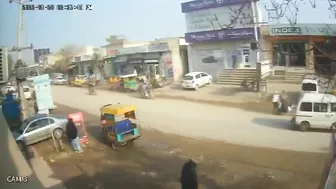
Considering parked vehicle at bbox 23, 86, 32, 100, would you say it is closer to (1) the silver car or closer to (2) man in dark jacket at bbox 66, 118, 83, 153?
(1) the silver car

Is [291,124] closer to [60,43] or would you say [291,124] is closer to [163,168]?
[163,168]

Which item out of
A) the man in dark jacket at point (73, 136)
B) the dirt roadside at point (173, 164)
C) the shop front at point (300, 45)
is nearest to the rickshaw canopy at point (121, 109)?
the dirt roadside at point (173, 164)

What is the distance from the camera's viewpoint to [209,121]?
6.52 ft

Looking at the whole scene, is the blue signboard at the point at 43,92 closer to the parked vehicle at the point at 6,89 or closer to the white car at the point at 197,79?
the parked vehicle at the point at 6,89

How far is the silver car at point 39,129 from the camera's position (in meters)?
2.13

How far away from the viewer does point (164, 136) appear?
6.70 feet

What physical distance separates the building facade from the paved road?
272 millimetres

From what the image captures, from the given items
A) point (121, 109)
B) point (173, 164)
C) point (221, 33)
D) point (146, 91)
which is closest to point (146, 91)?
point (146, 91)

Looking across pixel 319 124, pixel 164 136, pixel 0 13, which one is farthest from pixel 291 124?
pixel 0 13

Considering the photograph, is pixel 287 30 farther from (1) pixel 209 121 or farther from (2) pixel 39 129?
(2) pixel 39 129

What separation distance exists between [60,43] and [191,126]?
880 millimetres

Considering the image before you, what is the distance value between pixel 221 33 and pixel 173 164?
29.2 inches

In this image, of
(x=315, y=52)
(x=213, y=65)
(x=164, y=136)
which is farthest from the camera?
(x=164, y=136)

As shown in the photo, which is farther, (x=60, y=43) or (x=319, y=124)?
(x=60, y=43)
